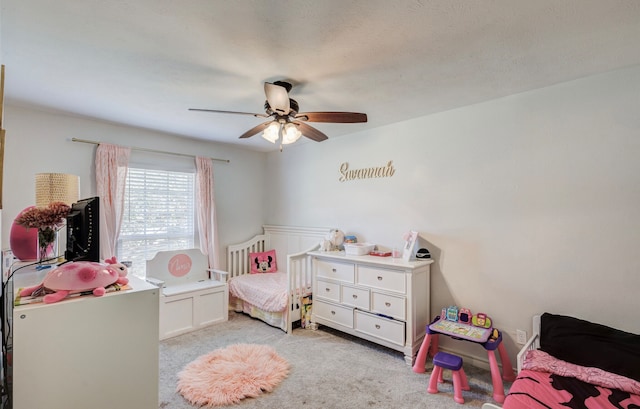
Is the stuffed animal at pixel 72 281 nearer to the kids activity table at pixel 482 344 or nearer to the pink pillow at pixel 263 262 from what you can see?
the kids activity table at pixel 482 344

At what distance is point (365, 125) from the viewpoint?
3338 millimetres

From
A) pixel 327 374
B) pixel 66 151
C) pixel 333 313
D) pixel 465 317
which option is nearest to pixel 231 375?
pixel 327 374

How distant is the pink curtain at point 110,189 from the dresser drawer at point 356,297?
2567mm

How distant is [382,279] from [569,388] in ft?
4.81

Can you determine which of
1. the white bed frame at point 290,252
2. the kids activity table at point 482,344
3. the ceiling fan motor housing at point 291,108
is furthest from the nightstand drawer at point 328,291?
the ceiling fan motor housing at point 291,108

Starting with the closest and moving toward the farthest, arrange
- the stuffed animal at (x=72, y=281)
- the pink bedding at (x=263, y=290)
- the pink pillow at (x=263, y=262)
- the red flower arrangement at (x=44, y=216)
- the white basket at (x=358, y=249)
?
the stuffed animal at (x=72, y=281), the red flower arrangement at (x=44, y=216), the white basket at (x=358, y=249), the pink bedding at (x=263, y=290), the pink pillow at (x=263, y=262)

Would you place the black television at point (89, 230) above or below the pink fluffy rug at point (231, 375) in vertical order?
above

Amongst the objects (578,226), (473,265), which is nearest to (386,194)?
(473,265)

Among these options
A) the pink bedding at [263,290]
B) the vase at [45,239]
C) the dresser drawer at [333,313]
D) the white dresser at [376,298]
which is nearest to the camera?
the vase at [45,239]

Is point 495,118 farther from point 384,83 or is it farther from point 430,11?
point 430,11

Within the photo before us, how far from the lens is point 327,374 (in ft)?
8.18

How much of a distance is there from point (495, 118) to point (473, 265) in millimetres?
1318

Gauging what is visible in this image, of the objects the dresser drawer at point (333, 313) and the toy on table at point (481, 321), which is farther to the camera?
A: the dresser drawer at point (333, 313)

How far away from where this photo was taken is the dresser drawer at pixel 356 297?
116 inches
